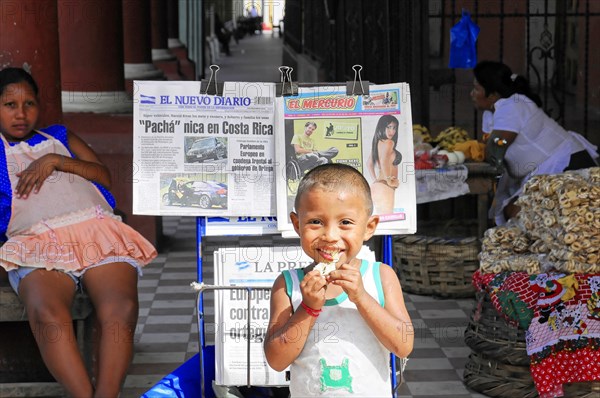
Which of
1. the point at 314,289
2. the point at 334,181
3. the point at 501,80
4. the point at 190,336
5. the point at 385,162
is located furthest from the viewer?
the point at 501,80

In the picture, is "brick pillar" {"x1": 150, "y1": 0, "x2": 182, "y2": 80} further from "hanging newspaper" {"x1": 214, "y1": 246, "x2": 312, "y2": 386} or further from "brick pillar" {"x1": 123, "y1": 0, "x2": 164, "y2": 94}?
"hanging newspaper" {"x1": 214, "y1": 246, "x2": 312, "y2": 386}

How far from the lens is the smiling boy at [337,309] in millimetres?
2533

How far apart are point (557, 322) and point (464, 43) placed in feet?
11.4

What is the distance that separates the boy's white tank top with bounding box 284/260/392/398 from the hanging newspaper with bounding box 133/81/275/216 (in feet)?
2.68

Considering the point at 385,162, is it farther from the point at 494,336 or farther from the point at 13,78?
the point at 13,78

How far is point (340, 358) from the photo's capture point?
262 centimetres

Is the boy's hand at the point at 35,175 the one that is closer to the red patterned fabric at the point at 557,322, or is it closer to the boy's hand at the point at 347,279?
the red patterned fabric at the point at 557,322

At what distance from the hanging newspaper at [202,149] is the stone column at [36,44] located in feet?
5.47

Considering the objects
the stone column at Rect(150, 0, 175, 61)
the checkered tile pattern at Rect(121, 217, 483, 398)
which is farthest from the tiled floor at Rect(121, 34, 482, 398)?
the stone column at Rect(150, 0, 175, 61)

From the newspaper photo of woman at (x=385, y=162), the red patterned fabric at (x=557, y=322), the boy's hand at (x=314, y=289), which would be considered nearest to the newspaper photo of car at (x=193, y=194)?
the newspaper photo of woman at (x=385, y=162)

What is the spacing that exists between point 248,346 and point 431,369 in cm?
165

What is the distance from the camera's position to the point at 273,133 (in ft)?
11.3

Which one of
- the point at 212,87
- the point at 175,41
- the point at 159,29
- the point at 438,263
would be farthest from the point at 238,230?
the point at 175,41

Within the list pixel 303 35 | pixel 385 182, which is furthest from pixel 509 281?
pixel 303 35
